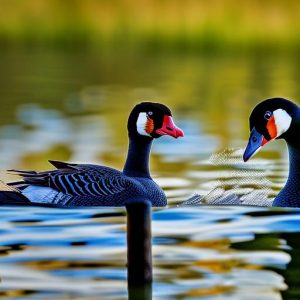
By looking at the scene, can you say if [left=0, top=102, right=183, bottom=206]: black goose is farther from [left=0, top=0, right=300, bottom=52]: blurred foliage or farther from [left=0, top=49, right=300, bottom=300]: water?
[left=0, top=0, right=300, bottom=52]: blurred foliage

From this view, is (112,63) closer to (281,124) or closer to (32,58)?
(32,58)

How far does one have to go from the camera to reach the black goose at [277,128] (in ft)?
41.3

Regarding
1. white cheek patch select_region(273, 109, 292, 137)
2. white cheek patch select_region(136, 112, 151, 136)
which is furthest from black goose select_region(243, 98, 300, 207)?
white cheek patch select_region(136, 112, 151, 136)

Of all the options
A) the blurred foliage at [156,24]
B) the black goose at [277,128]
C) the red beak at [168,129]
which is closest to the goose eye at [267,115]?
the black goose at [277,128]

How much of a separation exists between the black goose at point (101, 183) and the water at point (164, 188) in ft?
0.85

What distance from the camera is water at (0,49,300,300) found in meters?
9.69

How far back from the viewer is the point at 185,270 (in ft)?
32.8

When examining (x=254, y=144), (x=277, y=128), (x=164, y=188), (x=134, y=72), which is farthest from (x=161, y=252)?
(x=134, y=72)

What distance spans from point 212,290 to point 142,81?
18.3 m

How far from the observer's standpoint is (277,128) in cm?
1261

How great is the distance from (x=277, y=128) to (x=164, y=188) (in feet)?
6.58

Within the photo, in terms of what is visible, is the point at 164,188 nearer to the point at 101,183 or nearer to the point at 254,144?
the point at 101,183

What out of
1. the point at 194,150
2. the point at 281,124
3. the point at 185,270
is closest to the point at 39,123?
the point at 194,150

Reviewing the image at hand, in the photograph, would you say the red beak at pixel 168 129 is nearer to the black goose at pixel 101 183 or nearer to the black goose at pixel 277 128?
the black goose at pixel 101 183
